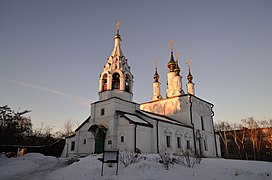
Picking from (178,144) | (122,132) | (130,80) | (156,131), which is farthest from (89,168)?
(178,144)

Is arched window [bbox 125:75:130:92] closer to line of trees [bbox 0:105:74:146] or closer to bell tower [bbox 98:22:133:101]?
bell tower [bbox 98:22:133:101]

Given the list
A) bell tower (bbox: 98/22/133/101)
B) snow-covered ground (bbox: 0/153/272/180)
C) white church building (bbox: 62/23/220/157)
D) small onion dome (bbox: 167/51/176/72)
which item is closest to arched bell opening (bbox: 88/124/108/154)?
white church building (bbox: 62/23/220/157)

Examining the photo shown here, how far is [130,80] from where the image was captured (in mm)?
22719

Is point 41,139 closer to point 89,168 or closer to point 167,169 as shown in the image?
point 89,168

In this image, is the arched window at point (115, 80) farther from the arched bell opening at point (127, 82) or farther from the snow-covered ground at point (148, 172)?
the snow-covered ground at point (148, 172)

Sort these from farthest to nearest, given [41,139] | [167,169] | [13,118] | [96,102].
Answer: [41,139]
[13,118]
[96,102]
[167,169]

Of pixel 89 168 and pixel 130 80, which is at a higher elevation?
pixel 130 80

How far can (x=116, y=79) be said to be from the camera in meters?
A: 22.2

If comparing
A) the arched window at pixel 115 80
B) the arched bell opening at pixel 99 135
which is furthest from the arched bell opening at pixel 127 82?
the arched bell opening at pixel 99 135

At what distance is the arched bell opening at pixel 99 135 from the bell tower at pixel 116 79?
11.2 ft

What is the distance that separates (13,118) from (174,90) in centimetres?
2520

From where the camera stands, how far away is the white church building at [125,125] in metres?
19.0

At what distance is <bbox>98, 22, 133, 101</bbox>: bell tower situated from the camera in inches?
848

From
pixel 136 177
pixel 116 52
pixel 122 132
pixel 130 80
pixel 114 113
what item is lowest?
pixel 136 177
